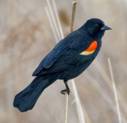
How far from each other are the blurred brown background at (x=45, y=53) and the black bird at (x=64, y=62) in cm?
90

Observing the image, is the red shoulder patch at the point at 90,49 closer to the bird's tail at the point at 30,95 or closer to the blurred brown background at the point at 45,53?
the bird's tail at the point at 30,95

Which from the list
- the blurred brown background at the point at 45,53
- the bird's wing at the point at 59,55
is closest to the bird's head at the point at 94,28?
the bird's wing at the point at 59,55

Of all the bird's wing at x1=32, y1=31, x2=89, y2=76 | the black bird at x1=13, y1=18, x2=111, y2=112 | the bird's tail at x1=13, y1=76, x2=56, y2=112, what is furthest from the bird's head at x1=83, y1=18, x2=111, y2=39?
the bird's tail at x1=13, y1=76, x2=56, y2=112

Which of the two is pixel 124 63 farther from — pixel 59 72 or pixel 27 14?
pixel 59 72

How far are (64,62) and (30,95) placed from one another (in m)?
0.17

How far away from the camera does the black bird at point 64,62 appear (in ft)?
4.35

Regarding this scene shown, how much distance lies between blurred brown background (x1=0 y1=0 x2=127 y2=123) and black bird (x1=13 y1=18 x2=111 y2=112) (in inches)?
35.3

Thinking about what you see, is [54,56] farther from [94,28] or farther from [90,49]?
[94,28]

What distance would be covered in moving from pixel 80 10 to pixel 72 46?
1299mm

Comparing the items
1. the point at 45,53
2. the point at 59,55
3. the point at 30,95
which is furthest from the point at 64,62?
the point at 45,53

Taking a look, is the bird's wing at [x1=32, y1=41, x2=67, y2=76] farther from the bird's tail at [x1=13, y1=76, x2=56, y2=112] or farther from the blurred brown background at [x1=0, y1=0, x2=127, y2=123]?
the blurred brown background at [x1=0, y1=0, x2=127, y2=123]

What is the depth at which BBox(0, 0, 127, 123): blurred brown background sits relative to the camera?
2447 millimetres

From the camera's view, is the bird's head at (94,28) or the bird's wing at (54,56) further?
the bird's head at (94,28)

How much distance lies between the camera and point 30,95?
1.29 m
